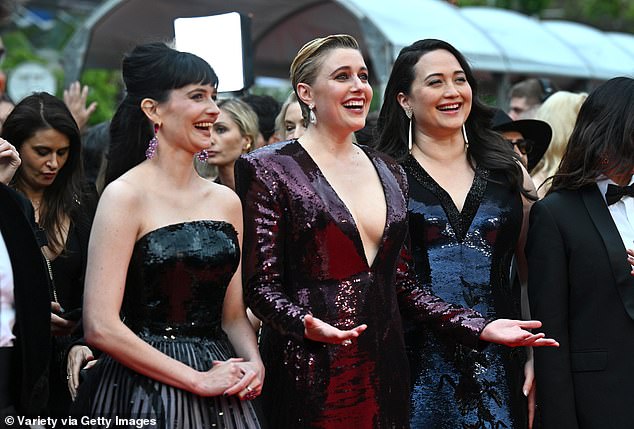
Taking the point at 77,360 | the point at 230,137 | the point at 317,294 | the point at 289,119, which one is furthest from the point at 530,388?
the point at 230,137

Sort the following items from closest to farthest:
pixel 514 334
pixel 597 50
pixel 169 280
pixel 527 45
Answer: pixel 169 280 → pixel 514 334 → pixel 527 45 → pixel 597 50

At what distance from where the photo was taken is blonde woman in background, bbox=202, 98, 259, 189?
6.52m

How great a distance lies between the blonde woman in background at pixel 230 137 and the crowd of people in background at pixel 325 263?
1434mm

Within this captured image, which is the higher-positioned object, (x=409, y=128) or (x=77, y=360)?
(x=409, y=128)

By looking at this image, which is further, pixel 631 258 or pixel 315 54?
pixel 631 258

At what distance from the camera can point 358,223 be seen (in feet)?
13.3

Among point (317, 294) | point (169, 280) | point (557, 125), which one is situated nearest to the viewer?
point (169, 280)

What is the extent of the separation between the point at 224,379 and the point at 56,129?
6.57ft

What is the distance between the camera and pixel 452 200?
15.4 ft

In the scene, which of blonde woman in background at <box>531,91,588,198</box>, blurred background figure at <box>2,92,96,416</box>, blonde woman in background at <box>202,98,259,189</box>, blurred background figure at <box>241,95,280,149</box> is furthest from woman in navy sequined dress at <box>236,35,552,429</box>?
blurred background figure at <box>241,95,280,149</box>

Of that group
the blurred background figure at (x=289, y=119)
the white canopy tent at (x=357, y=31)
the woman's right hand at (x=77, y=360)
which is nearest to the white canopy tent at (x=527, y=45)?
the white canopy tent at (x=357, y=31)

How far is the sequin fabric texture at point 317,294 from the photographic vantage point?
155 inches

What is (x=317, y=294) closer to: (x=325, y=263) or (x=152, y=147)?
(x=325, y=263)

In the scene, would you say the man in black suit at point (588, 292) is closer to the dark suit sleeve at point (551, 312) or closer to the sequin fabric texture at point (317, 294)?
the dark suit sleeve at point (551, 312)
